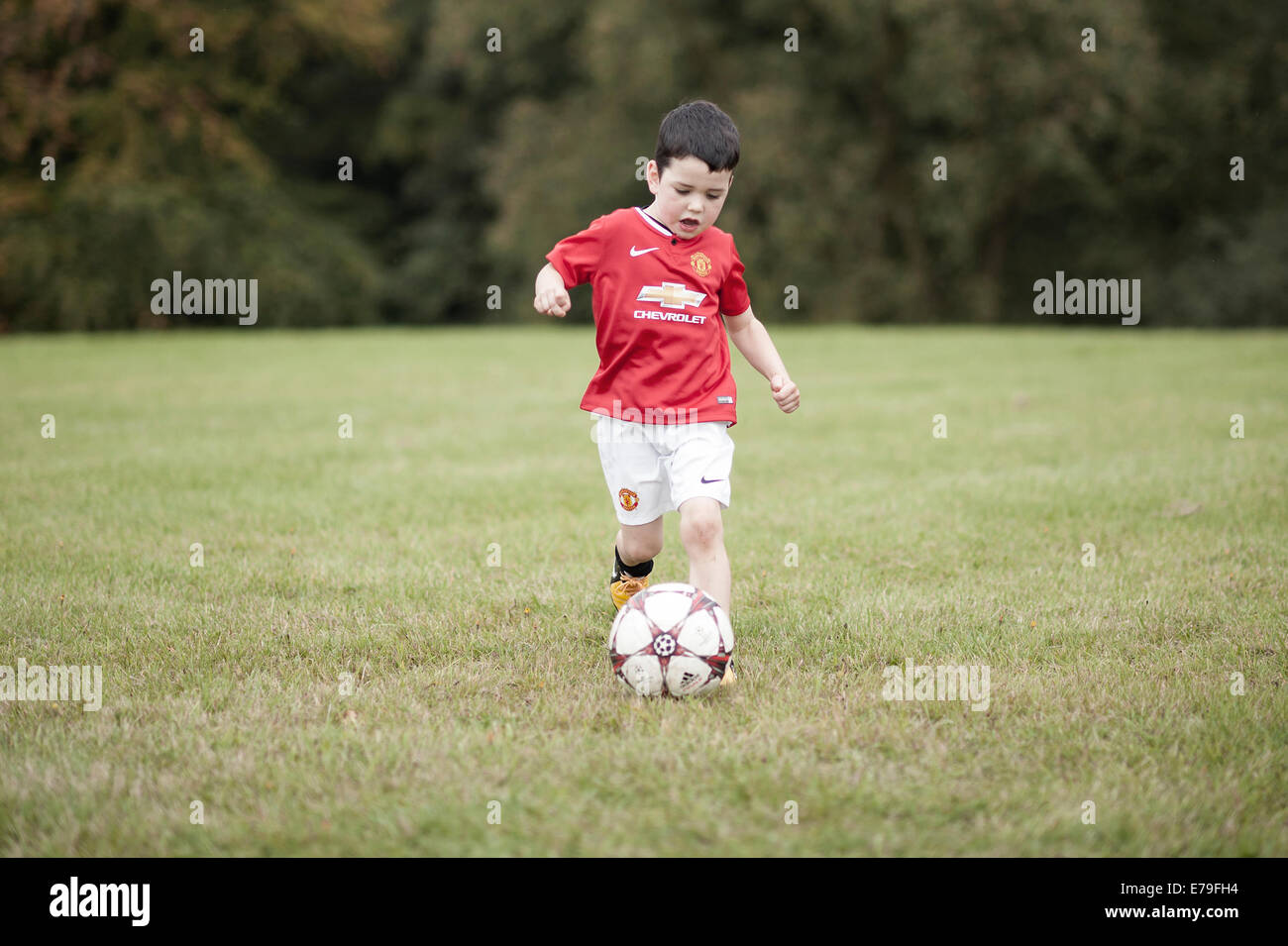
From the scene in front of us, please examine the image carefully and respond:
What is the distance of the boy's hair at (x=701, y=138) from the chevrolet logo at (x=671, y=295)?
1.43 ft

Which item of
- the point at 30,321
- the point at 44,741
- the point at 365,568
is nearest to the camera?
the point at 44,741

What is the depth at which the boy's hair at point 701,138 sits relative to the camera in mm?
3639

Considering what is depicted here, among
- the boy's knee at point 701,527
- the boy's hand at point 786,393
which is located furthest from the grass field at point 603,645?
the boy's hand at point 786,393

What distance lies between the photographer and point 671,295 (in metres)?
3.90

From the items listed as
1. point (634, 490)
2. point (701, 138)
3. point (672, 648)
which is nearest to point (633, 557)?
point (634, 490)

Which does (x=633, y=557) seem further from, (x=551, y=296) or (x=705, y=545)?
(x=551, y=296)

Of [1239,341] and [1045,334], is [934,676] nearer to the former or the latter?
[1239,341]

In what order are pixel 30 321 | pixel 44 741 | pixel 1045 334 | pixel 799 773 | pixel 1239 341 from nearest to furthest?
pixel 799 773 < pixel 44 741 < pixel 1239 341 < pixel 1045 334 < pixel 30 321

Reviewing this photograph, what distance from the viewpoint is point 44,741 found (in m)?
3.15

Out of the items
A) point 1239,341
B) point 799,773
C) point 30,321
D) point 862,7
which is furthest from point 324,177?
point 799,773

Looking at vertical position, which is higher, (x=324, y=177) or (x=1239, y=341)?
(x=324, y=177)

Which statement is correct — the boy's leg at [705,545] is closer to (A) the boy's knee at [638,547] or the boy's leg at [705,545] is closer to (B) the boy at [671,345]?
(B) the boy at [671,345]

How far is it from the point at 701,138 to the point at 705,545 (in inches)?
55.0
